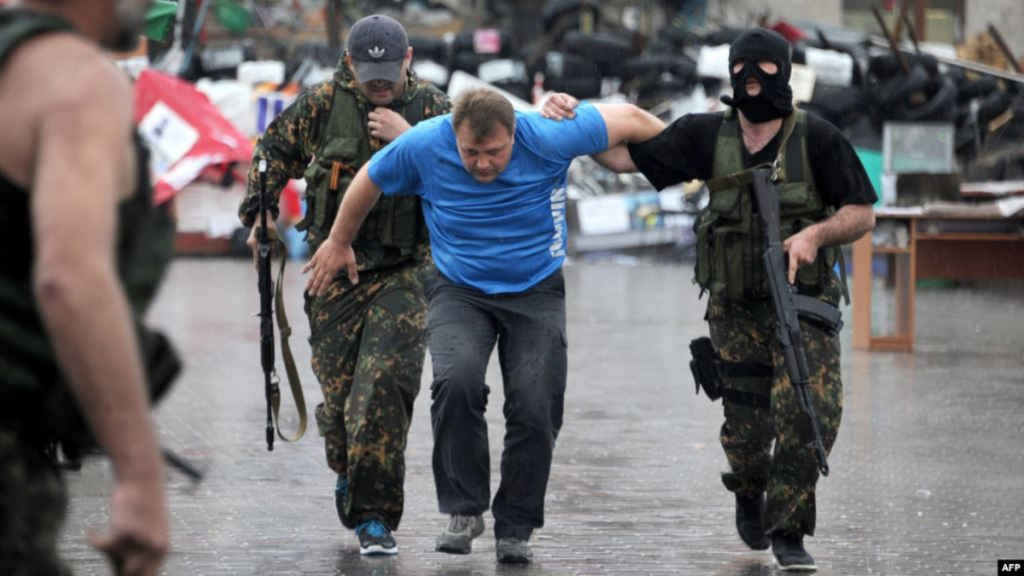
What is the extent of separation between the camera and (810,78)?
83.3ft

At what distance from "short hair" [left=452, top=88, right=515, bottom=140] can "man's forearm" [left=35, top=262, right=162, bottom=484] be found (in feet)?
12.2

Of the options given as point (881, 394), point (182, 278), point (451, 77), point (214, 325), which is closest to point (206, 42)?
point (451, 77)

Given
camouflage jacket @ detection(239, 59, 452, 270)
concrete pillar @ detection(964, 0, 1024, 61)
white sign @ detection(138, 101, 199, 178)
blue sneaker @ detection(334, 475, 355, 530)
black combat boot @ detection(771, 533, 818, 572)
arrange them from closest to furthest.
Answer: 1. black combat boot @ detection(771, 533, 818, 572)
2. blue sneaker @ detection(334, 475, 355, 530)
3. camouflage jacket @ detection(239, 59, 452, 270)
4. white sign @ detection(138, 101, 199, 178)
5. concrete pillar @ detection(964, 0, 1024, 61)

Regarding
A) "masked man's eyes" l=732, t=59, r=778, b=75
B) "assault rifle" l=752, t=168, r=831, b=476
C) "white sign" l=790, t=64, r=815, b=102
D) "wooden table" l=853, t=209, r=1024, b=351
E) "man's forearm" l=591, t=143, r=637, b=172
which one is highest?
"masked man's eyes" l=732, t=59, r=778, b=75

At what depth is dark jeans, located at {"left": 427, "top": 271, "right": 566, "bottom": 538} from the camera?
6.41m

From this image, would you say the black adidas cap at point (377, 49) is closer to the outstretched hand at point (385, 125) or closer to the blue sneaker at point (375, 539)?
the outstretched hand at point (385, 125)

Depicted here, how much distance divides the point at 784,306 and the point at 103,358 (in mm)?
4001

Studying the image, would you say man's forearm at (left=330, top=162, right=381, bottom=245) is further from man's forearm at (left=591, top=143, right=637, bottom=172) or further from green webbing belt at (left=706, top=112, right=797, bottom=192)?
green webbing belt at (left=706, top=112, right=797, bottom=192)

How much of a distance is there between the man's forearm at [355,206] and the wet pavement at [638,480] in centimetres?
114

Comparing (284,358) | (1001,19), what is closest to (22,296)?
(284,358)

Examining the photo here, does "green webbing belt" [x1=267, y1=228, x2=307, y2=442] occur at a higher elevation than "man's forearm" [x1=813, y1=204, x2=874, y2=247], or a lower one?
lower

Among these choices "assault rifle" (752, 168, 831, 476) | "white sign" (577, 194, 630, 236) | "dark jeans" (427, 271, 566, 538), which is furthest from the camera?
"white sign" (577, 194, 630, 236)

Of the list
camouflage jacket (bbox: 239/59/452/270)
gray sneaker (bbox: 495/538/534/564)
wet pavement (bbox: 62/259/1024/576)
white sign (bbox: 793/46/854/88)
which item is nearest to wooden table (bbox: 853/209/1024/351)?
wet pavement (bbox: 62/259/1024/576)

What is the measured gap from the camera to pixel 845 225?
6.32 metres
